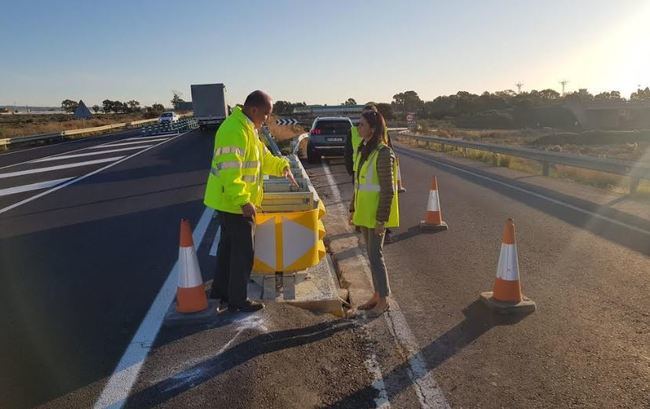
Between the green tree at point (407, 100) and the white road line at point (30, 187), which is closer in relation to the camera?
the white road line at point (30, 187)

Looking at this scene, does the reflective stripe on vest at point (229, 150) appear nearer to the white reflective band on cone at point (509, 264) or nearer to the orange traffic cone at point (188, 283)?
the orange traffic cone at point (188, 283)

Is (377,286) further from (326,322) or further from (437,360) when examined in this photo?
(437,360)

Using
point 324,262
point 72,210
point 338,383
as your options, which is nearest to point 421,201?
point 324,262

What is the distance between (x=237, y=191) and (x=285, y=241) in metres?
1.19

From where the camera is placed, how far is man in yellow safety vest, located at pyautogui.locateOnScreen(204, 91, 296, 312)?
4.44 metres

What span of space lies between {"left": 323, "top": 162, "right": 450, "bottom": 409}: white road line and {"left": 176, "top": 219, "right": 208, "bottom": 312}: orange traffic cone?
172cm

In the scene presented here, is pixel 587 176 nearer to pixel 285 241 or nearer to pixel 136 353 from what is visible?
pixel 285 241

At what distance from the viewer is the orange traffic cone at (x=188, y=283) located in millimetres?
4715

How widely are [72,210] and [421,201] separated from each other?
22.6 ft

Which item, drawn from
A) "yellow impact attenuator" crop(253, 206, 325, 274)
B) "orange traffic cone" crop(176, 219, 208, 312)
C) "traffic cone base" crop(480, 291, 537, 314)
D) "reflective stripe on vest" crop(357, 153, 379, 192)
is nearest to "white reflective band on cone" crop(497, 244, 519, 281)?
"traffic cone base" crop(480, 291, 537, 314)

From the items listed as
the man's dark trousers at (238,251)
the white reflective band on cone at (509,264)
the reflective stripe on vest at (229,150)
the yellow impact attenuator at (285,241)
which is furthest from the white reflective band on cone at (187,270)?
the white reflective band on cone at (509,264)

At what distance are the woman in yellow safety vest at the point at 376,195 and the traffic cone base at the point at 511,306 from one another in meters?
0.98

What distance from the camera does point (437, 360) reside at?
4.05 m

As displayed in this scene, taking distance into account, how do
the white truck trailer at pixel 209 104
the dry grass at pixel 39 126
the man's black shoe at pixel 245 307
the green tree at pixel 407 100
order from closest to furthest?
the man's black shoe at pixel 245 307 → the dry grass at pixel 39 126 → the white truck trailer at pixel 209 104 → the green tree at pixel 407 100
